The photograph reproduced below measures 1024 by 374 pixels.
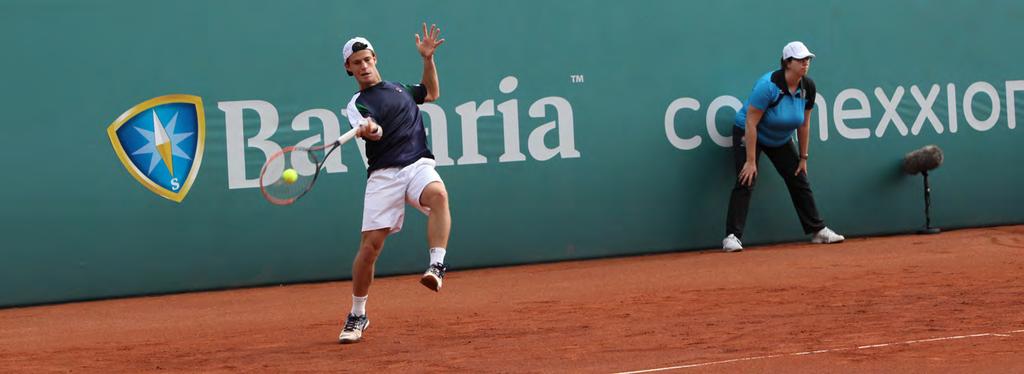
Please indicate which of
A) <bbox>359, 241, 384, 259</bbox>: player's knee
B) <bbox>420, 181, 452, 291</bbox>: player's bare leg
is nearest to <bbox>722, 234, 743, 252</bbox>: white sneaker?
<bbox>420, 181, 452, 291</bbox>: player's bare leg

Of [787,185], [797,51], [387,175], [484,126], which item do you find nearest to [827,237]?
[787,185]

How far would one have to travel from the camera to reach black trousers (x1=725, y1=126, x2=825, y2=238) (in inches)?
392

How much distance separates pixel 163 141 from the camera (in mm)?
8852

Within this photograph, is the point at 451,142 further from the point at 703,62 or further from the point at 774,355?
the point at 774,355

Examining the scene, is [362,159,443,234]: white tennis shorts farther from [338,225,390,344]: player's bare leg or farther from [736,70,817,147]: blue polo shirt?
[736,70,817,147]: blue polo shirt

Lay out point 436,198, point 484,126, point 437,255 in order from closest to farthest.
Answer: point 437,255, point 436,198, point 484,126

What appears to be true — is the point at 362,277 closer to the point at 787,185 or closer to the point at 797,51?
the point at 797,51

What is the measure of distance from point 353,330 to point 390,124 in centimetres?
95

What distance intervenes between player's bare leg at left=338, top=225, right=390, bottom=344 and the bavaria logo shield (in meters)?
2.79

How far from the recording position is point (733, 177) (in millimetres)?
10289

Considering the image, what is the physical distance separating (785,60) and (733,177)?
103cm

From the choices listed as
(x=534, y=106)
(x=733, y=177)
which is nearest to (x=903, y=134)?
(x=733, y=177)

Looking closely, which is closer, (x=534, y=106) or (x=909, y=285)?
(x=909, y=285)

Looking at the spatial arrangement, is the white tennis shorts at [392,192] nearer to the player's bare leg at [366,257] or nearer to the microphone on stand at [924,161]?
the player's bare leg at [366,257]
